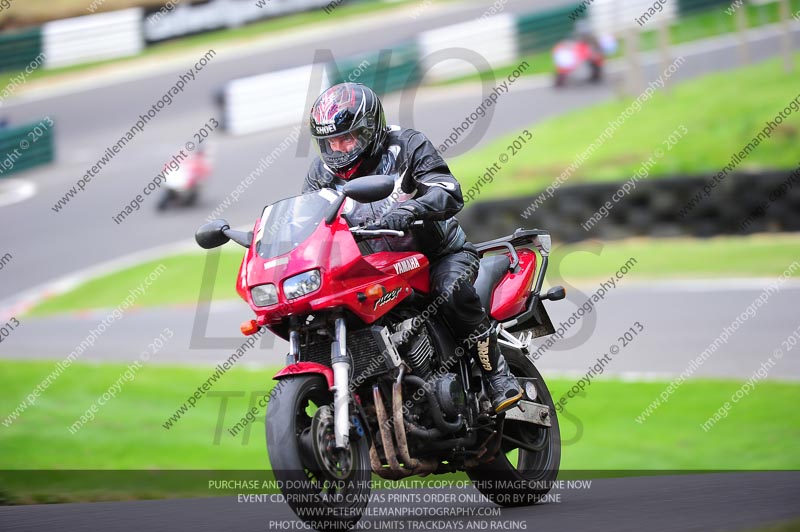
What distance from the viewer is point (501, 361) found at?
602 cm

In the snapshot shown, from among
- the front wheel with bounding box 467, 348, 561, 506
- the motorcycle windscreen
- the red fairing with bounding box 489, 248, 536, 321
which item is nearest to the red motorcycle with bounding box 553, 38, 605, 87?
the red fairing with bounding box 489, 248, 536, 321

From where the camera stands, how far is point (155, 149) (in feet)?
78.0

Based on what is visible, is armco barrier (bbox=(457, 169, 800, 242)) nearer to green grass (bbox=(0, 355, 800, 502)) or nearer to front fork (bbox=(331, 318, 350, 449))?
green grass (bbox=(0, 355, 800, 502))

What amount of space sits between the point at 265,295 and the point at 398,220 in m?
0.72

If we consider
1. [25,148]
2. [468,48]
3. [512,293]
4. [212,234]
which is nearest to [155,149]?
[25,148]

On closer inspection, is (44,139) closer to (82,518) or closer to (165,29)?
(165,29)

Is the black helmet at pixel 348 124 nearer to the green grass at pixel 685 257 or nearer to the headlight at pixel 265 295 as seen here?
the headlight at pixel 265 295

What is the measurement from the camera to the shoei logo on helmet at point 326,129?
545cm

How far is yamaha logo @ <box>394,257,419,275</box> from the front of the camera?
17.6 feet

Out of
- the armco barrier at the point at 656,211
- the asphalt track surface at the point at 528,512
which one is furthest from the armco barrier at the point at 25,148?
the asphalt track surface at the point at 528,512

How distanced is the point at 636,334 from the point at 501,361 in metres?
6.16

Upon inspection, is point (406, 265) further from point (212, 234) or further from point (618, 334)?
point (618, 334)

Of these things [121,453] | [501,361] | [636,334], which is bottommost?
[636,334]

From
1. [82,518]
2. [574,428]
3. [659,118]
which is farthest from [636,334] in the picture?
[659,118]
